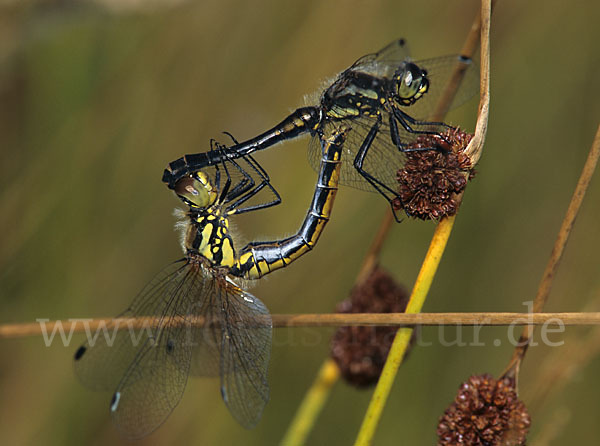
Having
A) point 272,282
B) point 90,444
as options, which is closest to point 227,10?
point 272,282

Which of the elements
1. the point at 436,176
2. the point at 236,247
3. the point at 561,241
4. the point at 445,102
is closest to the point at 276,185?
the point at 236,247

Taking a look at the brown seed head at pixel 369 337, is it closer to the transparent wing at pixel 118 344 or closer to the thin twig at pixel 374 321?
the thin twig at pixel 374 321

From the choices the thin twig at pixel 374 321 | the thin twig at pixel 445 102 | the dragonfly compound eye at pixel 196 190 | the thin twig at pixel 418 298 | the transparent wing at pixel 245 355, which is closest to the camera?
the thin twig at pixel 374 321

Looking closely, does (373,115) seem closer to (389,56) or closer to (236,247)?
(389,56)

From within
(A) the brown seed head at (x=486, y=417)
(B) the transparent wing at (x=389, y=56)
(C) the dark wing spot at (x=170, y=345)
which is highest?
(B) the transparent wing at (x=389, y=56)

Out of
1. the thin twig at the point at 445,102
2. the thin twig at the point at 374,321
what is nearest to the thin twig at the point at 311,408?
the thin twig at the point at 445,102

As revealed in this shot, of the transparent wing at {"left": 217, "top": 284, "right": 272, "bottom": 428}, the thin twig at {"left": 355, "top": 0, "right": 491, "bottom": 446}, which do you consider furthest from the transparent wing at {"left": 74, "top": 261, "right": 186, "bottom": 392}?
the thin twig at {"left": 355, "top": 0, "right": 491, "bottom": 446}
